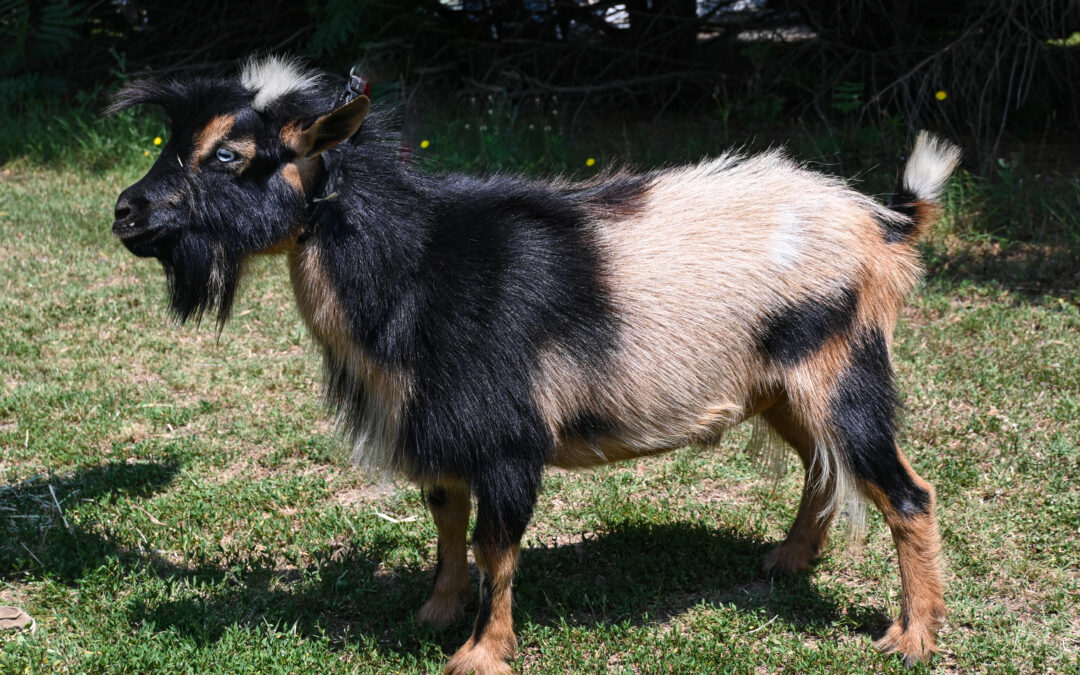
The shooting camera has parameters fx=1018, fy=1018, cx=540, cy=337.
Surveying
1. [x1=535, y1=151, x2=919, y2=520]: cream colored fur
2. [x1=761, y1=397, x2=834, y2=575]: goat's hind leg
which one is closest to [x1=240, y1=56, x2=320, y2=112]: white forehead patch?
[x1=535, y1=151, x2=919, y2=520]: cream colored fur

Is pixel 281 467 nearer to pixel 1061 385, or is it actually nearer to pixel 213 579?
pixel 213 579

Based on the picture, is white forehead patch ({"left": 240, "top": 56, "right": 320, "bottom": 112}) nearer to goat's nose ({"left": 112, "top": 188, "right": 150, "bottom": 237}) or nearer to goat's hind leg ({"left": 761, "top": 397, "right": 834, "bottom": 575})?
goat's nose ({"left": 112, "top": 188, "right": 150, "bottom": 237})

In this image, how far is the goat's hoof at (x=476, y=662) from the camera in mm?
3578

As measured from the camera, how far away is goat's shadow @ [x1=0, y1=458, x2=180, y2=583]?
13.8 ft

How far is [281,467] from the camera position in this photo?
513cm

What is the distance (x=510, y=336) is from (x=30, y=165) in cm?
799

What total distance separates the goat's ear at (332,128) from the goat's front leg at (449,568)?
139 centimetres

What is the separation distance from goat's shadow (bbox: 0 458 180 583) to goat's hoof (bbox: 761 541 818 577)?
106 inches

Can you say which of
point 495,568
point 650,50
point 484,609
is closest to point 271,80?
point 495,568

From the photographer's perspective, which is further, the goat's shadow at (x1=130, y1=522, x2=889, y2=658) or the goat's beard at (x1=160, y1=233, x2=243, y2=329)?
the goat's shadow at (x1=130, y1=522, x2=889, y2=658)

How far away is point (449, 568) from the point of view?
4.00m

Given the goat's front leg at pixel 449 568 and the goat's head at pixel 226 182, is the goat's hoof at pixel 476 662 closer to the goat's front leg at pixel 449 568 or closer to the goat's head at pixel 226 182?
the goat's front leg at pixel 449 568

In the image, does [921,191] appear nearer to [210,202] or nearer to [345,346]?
[345,346]

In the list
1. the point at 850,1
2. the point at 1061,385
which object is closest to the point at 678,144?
the point at 850,1
